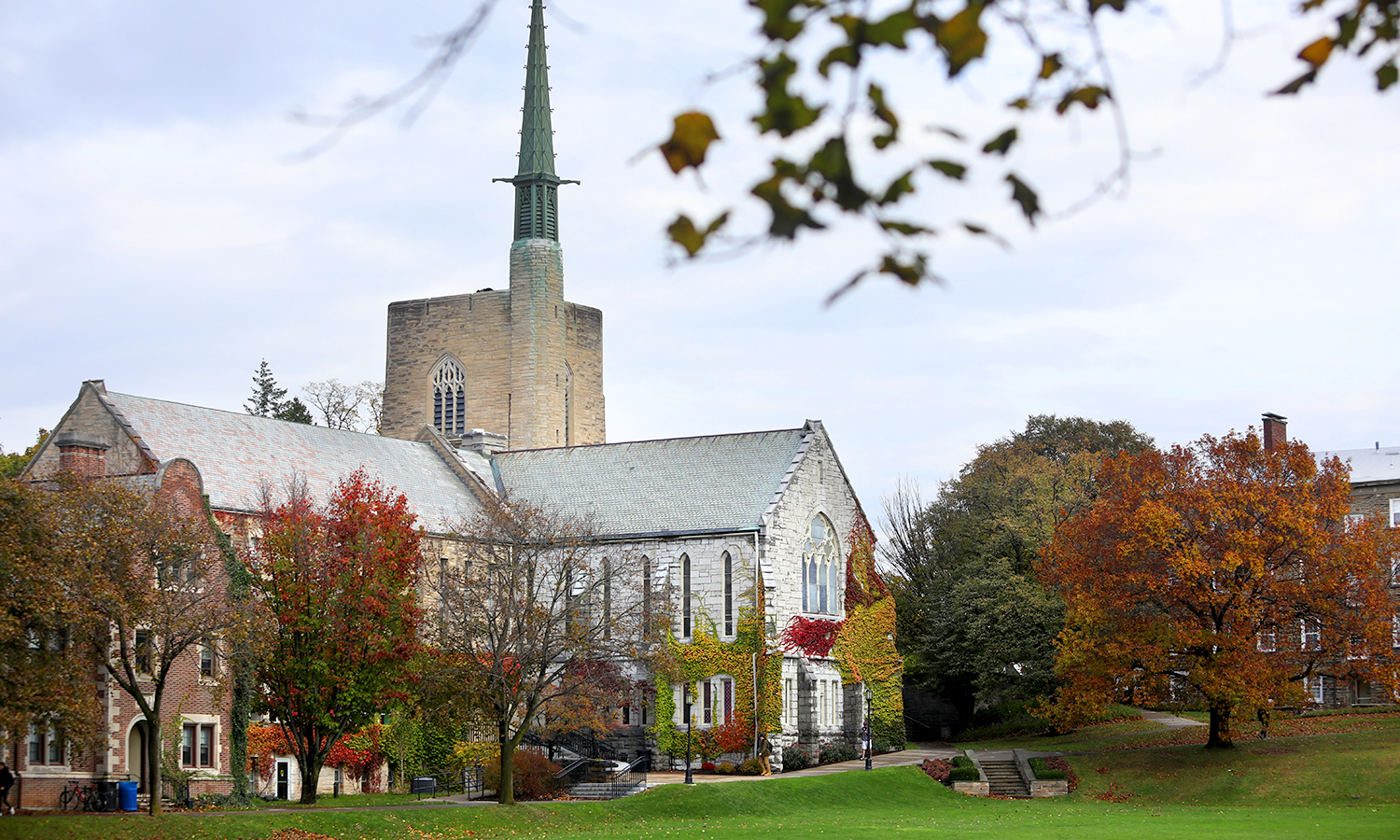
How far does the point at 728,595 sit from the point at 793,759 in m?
6.28

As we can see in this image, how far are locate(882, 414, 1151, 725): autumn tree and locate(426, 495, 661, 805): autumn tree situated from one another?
1843cm

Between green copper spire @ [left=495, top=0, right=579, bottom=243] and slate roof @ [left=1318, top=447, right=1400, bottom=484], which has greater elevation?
green copper spire @ [left=495, top=0, right=579, bottom=243]

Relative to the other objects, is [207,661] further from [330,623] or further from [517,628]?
[517,628]

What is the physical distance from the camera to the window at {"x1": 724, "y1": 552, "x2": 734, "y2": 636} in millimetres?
51938

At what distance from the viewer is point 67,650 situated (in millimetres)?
32000

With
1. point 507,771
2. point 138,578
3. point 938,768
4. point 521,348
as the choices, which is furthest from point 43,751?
point 521,348

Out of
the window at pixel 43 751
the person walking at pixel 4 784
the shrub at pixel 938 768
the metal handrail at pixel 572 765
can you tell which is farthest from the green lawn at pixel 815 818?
the metal handrail at pixel 572 765

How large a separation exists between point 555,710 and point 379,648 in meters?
7.11

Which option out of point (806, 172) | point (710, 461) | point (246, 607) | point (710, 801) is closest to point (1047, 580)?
point (710, 461)

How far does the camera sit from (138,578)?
3325 centimetres

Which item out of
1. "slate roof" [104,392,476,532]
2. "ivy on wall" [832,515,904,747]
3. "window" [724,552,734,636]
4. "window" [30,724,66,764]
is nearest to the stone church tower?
"slate roof" [104,392,476,532]

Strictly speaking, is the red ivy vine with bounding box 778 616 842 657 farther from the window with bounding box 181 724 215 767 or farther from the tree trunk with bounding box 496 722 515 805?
the window with bounding box 181 724 215 767

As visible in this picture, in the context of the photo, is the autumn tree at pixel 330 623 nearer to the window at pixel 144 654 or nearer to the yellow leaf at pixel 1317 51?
the window at pixel 144 654

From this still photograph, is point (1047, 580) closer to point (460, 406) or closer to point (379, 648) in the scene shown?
point (379, 648)
